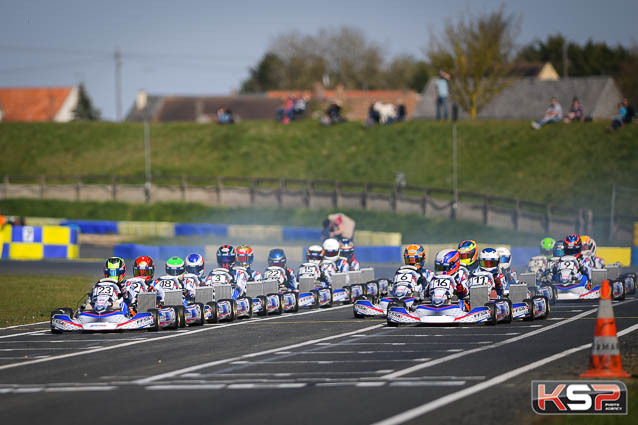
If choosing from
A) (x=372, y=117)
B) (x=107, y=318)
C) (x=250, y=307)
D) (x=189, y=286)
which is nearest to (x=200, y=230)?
(x=372, y=117)

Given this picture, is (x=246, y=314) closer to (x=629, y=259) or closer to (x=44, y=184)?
(x=629, y=259)

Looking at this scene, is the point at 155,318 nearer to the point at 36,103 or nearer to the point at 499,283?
the point at 499,283

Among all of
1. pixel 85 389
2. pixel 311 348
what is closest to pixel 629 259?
pixel 311 348

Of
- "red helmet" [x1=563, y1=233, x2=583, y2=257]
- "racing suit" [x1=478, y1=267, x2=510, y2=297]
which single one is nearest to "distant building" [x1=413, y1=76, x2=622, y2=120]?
"red helmet" [x1=563, y1=233, x2=583, y2=257]

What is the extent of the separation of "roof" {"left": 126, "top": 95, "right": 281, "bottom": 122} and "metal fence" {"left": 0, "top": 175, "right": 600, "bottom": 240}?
1724 inches

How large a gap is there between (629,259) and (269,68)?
106 metres

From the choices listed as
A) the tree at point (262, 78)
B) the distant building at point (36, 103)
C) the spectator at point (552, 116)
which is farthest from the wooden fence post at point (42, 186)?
the tree at point (262, 78)

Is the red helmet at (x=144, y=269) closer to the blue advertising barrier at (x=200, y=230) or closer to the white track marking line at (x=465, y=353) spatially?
the white track marking line at (x=465, y=353)

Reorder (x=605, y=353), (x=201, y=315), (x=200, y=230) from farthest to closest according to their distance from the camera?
1. (x=200, y=230)
2. (x=201, y=315)
3. (x=605, y=353)

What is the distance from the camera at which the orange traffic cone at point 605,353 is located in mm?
12289

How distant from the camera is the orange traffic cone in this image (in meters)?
12.3

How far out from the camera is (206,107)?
110000mm

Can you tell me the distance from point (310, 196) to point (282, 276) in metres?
26.4

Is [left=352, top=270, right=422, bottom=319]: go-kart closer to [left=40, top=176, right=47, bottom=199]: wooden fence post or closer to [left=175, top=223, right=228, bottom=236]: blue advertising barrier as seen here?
[left=175, top=223, right=228, bottom=236]: blue advertising barrier
